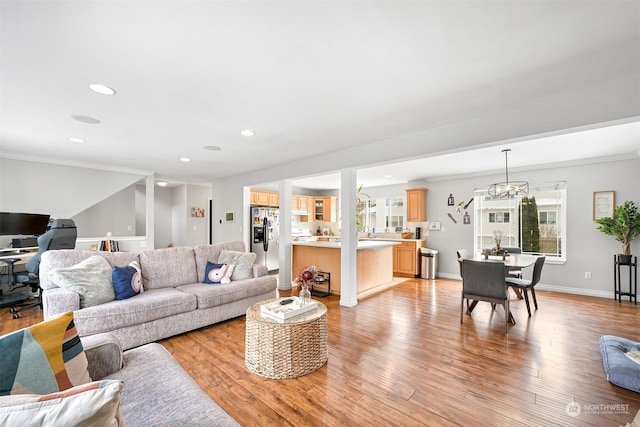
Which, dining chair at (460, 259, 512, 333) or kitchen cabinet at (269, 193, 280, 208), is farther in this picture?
kitchen cabinet at (269, 193, 280, 208)

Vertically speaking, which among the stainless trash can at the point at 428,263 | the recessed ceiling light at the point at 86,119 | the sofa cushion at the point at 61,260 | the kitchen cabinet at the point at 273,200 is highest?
the recessed ceiling light at the point at 86,119

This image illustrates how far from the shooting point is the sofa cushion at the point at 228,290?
324cm

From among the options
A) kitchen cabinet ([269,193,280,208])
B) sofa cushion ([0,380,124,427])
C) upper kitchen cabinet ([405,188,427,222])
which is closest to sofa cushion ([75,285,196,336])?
sofa cushion ([0,380,124,427])

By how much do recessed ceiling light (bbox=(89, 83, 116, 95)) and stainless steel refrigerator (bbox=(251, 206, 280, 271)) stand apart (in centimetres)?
407

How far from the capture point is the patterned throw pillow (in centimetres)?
98

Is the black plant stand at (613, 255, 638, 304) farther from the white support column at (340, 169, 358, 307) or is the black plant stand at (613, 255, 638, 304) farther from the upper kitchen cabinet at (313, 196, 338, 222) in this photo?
the upper kitchen cabinet at (313, 196, 338, 222)

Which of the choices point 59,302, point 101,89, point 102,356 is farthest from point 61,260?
point 102,356

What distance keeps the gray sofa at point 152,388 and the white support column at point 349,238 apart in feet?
9.43

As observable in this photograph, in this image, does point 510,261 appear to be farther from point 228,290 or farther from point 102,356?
point 102,356

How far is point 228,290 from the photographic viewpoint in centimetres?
343

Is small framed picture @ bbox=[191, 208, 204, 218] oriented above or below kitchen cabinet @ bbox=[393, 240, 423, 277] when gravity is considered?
above

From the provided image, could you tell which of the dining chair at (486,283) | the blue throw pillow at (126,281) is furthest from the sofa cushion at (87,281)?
the dining chair at (486,283)

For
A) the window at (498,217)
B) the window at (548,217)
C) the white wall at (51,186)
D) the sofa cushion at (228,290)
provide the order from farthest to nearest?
the window at (498,217)
the window at (548,217)
the white wall at (51,186)
the sofa cushion at (228,290)

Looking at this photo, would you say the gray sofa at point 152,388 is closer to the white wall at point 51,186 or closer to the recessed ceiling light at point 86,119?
the recessed ceiling light at point 86,119
